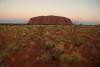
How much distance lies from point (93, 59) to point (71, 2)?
2.98 metres

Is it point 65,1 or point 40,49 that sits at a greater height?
point 65,1

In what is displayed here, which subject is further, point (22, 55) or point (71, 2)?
point (71, 2)

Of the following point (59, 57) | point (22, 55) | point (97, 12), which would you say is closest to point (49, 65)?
point (59, 57)

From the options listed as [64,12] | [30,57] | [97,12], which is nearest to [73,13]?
[64,12]

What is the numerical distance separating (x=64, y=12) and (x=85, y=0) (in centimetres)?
65

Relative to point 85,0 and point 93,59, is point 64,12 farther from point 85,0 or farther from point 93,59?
point 93,59

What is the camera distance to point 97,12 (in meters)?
4.33

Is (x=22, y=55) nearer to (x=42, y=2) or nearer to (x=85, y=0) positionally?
(x=42, y=2)

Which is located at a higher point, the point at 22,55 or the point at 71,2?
the point at 71,2

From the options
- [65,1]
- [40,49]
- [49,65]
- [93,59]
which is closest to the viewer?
[49,65]

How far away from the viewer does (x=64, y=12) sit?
14.0ft

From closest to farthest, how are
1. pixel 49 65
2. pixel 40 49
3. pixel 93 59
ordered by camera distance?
1. pixel 49 65
2. pixel 93 59
3. pixel 40 49

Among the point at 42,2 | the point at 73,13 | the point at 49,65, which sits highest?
the point at 42,2

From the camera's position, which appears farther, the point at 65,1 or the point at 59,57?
the point at 65,1
